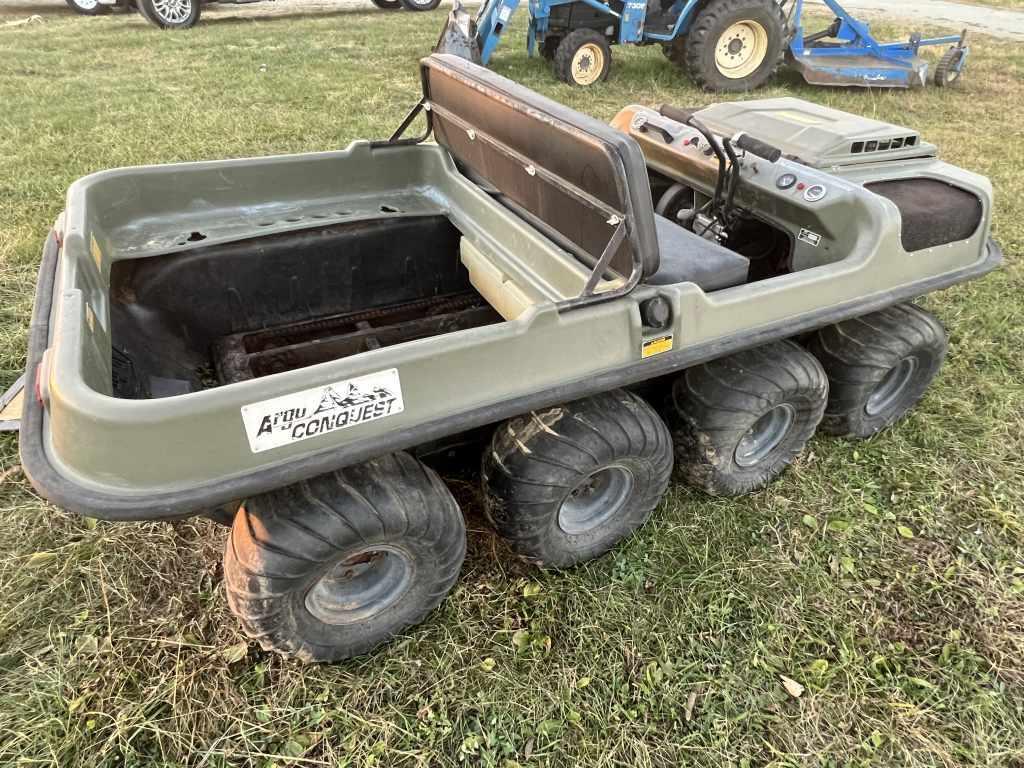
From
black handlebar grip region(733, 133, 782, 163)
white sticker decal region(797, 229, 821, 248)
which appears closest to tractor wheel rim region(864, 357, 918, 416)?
white sticker decal region(797, 229, 821, 248)

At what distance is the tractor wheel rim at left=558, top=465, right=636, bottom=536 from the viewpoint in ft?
7.47

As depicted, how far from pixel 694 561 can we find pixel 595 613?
0.42 m

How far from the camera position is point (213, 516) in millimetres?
1868

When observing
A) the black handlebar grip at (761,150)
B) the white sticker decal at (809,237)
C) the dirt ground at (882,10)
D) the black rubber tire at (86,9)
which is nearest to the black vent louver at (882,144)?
the black handlebar grip at (761,150)

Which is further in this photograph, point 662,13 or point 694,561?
point 662,13

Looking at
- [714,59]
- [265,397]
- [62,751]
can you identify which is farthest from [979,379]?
[714,59]

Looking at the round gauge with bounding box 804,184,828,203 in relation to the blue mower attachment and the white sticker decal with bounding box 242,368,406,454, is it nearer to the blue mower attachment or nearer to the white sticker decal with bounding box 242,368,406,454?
the white sticker decal with bounding box 242,368,406,454

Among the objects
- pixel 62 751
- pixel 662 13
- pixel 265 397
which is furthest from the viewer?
pixel 662 13

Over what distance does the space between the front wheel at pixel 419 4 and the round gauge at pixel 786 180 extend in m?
11.9

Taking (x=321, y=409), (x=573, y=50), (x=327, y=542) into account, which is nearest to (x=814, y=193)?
(x=321, y=409)

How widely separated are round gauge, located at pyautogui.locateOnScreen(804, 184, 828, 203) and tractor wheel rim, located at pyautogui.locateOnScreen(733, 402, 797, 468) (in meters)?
0.75

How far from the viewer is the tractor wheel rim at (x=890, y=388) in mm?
2877

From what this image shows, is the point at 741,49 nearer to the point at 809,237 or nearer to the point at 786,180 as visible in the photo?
the point at 786,180

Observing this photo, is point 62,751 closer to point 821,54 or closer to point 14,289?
point 14,289
